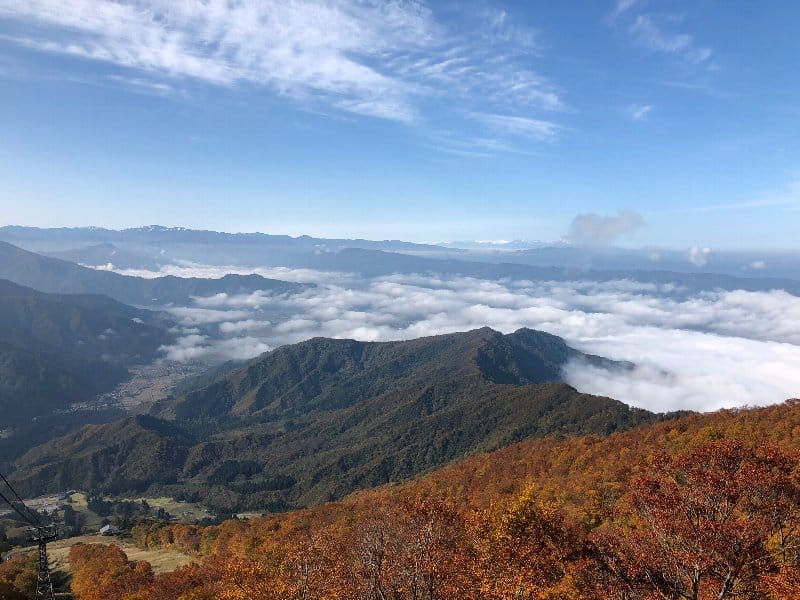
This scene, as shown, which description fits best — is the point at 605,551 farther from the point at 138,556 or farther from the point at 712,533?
the point at 138,556

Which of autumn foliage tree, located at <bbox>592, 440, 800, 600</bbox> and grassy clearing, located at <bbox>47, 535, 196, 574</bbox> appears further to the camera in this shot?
grassy clearing, located at <bbox>47, 535, 196, 574</bbox>

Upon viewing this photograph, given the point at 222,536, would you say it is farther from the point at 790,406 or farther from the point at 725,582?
the point at 790,406

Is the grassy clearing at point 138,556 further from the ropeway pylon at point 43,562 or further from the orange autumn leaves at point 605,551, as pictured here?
the orange autumn leaves at point 605,551

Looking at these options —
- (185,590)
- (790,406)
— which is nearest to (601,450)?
(790,406)

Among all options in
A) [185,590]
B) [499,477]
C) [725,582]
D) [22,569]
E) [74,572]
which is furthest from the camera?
[499,477]

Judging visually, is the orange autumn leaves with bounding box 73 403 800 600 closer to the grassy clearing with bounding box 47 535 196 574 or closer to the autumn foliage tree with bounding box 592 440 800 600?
the autumn foliage tree with bounding box 592 440 800 600


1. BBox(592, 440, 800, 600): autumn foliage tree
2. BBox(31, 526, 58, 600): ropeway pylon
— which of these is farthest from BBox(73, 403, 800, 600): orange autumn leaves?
BBox(31, 526, 58, 600): ropeway pylon

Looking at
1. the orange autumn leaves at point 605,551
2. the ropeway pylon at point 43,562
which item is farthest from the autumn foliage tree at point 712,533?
the ropeway pylon at point 43,562

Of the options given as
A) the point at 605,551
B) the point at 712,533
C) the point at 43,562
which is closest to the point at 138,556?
the point at 43,562
